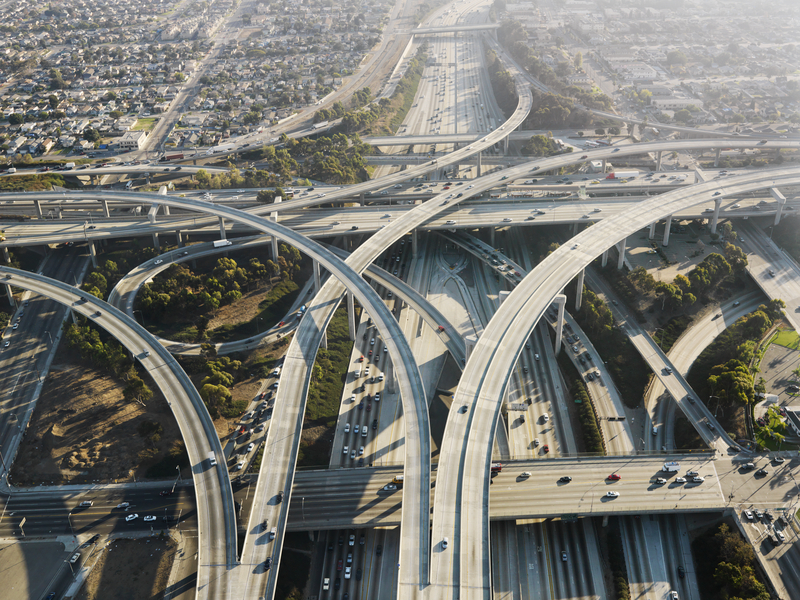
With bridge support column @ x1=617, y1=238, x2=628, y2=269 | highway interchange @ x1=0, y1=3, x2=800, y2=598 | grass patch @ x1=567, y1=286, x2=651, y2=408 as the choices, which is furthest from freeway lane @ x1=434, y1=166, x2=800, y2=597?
grass patch @ x1=567, y1=286, x2=651, y2=408

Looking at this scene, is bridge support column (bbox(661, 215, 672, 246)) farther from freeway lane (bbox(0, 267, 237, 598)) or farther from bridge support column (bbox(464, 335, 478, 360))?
freeway lane (bbox(0, 267, 237, 598))

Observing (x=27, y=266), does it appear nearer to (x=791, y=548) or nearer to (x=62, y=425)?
(x=62, y=425)

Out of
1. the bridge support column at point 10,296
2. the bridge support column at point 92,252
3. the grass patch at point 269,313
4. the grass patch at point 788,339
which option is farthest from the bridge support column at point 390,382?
the bridge support column at point 10,296

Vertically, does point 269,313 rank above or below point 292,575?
above

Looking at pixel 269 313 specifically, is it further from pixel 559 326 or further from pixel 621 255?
pixel 621 255

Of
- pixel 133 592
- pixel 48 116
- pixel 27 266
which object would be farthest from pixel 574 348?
pixel 48 116

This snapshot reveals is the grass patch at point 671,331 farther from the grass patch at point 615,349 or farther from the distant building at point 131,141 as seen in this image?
the distant building at point 131,141

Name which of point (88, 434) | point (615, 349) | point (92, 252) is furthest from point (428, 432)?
point (92, 252)
